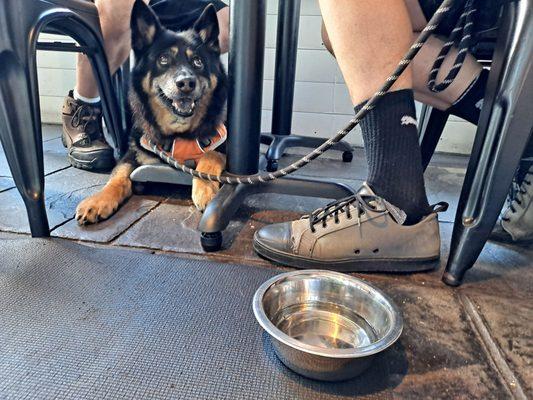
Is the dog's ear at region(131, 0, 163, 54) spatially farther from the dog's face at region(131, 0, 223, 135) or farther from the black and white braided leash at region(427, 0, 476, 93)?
the black and white braided leash at region(427, 0, 476, 93)

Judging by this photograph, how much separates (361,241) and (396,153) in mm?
214

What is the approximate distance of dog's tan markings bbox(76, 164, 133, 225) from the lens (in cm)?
107

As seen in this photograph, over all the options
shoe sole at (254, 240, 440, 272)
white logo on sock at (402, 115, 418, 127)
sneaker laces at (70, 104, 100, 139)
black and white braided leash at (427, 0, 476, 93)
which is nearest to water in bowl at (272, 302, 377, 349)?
shoe sole at (254, 240, 440, 272)

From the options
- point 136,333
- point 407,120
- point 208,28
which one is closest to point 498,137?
point 407,120

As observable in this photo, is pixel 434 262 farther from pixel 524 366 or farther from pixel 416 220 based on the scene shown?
pixel 524 366

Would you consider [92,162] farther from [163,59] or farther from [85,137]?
[163,59]

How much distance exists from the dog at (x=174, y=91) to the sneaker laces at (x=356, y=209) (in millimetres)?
476

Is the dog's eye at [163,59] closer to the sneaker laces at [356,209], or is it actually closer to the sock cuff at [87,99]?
the sock cuff at [87,99]

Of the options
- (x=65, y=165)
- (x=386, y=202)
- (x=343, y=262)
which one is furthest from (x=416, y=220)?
(x=65, y=165)

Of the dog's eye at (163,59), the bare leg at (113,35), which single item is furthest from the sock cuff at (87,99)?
the dog's eye at (163,59)

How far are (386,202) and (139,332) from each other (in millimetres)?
578

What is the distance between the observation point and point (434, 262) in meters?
0.90

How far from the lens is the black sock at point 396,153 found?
0.81 meters

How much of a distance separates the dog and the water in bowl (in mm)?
667
